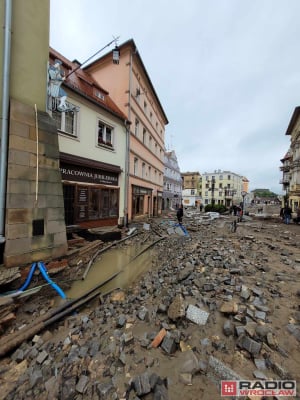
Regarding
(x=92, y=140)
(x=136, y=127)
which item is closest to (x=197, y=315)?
(x=92, y=140)

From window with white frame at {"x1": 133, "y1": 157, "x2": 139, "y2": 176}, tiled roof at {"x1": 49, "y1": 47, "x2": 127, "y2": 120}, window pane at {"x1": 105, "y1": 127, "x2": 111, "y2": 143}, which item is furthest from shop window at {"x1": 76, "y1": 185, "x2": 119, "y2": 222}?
tiled roof at {"x1": 49, "y1": 47, "x2": 127, "y2": 120}

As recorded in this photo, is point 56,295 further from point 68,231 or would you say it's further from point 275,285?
point 275,285

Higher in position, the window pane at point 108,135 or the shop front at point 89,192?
the window pane at point 108,135

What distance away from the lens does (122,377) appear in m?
2.27

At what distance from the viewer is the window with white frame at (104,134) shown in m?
11.1

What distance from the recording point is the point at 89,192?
1008 centimetres

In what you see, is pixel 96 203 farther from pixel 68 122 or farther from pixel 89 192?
pixel 68 122

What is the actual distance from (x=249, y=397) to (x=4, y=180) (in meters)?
6.31

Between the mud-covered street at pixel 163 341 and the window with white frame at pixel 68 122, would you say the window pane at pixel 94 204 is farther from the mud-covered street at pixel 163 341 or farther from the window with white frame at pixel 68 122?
the mud-covered street at pixel 163 341

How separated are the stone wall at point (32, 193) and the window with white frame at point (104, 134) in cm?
545

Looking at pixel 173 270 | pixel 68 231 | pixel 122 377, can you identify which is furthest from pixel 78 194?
pixel 122 377

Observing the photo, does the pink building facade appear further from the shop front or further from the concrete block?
the concrete block

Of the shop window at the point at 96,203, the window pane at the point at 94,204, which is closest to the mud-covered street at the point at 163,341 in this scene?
the shop window at the point at 96,203

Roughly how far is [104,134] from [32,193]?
24.6ft
